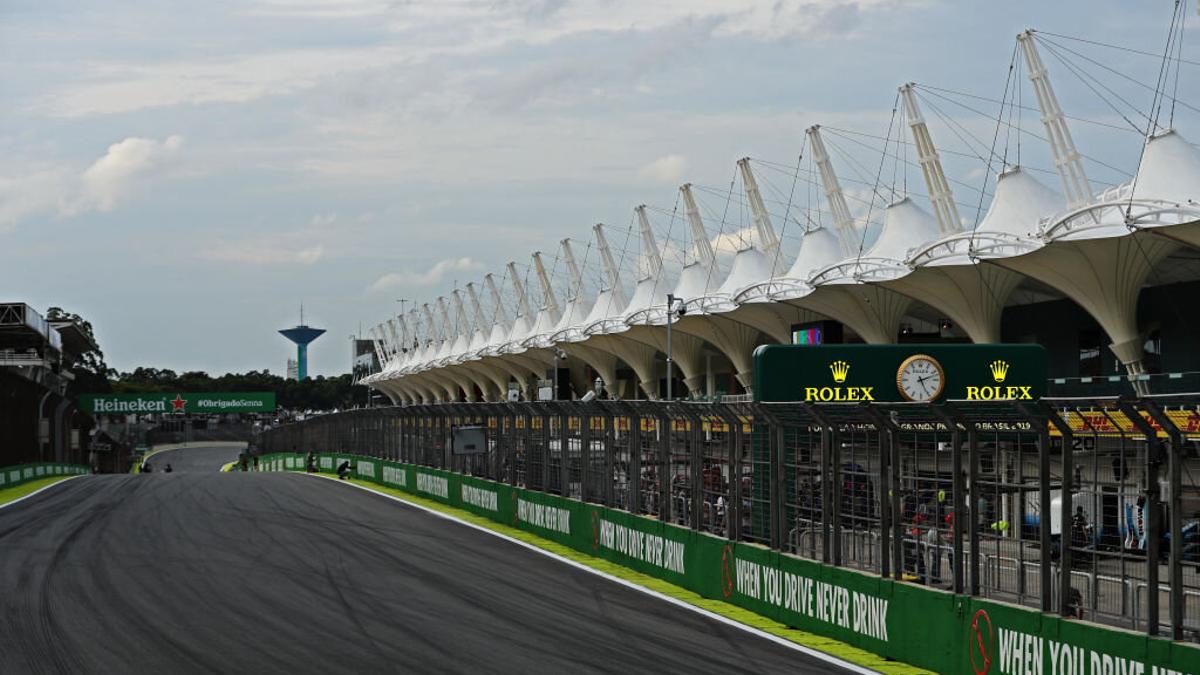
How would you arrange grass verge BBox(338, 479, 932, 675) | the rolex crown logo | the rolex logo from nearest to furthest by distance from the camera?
1. grass verge BBox(338, 479, 932, 675)
2. the rolex crown logo
3. the rolex logo

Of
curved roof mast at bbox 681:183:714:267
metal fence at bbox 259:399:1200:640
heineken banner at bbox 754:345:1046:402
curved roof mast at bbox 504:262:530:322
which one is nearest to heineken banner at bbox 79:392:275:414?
curved roof mast at bbox 504:262:530:322

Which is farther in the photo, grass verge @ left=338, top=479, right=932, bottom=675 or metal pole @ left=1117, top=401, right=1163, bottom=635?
grass verge @ left=338, top=479, right=932, bottom=675

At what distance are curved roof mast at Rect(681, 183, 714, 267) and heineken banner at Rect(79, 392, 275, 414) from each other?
89109 millimetres

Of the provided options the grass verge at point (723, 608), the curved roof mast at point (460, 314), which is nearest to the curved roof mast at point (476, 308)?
the curved roof mast at point (460, 314)

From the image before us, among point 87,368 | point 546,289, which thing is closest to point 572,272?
point 546,289

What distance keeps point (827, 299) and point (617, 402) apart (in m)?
51.1

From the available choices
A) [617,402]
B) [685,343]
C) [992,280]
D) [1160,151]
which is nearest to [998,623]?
[617,402]

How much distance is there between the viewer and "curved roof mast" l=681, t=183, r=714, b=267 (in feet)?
321

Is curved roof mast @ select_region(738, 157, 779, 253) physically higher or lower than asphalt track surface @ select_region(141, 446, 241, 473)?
higher

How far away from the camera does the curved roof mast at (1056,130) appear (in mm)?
56500

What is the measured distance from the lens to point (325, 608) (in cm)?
1898

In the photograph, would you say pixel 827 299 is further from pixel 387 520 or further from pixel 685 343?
pixel 387 520

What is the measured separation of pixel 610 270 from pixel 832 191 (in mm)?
39795

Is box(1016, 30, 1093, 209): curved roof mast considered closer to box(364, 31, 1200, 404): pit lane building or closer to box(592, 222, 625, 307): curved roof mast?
box(364, 31, 1200, 404): pit lane building
